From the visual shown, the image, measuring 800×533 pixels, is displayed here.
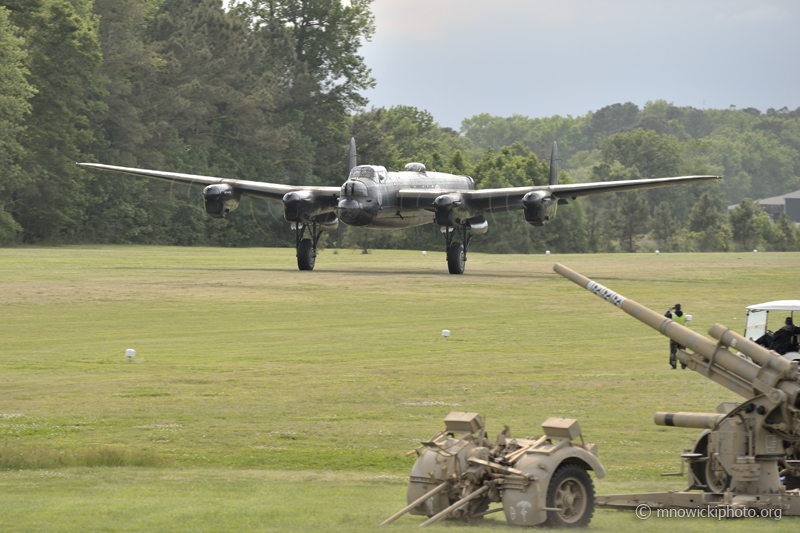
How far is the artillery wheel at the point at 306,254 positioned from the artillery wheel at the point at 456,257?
25.6 ft

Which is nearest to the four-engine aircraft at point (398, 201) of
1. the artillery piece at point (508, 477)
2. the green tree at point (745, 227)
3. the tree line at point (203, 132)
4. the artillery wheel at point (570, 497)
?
the tree line at point (203, 132)

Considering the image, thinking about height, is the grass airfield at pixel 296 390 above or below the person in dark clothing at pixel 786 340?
below

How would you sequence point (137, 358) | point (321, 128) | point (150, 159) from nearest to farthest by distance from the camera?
1. point (137, 358)
2. point (150, 159)
3. point (321, 128)

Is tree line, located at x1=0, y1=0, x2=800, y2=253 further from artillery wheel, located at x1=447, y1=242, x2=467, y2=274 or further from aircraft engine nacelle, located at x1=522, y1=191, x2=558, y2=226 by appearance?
aircraft engine nacelle, located at x1=522, y1=191, x2=558, y2=226

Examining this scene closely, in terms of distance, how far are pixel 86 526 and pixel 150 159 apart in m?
89.7

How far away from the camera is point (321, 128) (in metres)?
120

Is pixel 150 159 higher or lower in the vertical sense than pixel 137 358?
higher

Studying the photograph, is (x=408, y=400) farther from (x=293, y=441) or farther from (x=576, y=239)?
(x=576, y=239)

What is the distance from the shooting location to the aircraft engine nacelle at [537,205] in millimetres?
50688

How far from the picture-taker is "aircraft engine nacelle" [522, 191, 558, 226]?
5069 cm

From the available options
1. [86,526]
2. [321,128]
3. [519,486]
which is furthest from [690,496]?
[321,128]

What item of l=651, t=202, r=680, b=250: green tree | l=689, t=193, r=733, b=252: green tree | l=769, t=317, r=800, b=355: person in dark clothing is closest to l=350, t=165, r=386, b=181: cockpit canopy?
l=769, t=317, r=800, b=355: person in dark clothing

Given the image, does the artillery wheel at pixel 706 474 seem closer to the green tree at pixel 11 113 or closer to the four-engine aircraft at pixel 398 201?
the four-engine aircraft at pixel 398 201

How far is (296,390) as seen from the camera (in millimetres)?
22672
